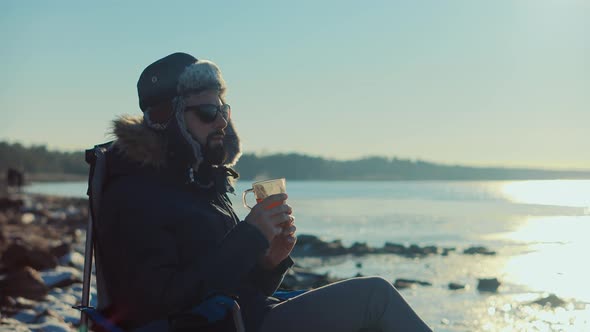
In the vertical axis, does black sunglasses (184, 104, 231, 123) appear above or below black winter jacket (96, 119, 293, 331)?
above

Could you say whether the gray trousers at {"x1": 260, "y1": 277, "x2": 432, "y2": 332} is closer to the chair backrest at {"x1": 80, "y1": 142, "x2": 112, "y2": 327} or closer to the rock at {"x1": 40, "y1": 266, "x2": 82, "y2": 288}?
the chair backrest at {"x1": 80, "y1": 142, "x2": 112, "y2": 327}

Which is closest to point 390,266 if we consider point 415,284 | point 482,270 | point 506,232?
point 482,270

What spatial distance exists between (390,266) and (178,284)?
15.2m

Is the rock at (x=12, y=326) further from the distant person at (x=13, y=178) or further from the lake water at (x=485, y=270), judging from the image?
the distant person at (x=13, y=178)

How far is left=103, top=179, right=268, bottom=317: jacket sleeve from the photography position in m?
2.95

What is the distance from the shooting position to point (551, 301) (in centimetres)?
1107

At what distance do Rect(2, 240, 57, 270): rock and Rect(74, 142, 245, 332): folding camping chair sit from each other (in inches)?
276

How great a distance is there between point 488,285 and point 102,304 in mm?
10658

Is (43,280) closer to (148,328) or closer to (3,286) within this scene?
(3,286)

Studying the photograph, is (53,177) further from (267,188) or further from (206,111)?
(267,188)

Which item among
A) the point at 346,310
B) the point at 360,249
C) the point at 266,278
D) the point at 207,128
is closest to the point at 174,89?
the point at 207,128

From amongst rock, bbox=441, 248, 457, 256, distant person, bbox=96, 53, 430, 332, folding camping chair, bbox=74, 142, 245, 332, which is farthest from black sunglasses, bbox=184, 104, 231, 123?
rock, bbox=441, 248, 457, 256

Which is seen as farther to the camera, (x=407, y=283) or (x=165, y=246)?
(x=407, y=283)

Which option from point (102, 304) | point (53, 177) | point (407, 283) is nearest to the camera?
point (102, 304)
